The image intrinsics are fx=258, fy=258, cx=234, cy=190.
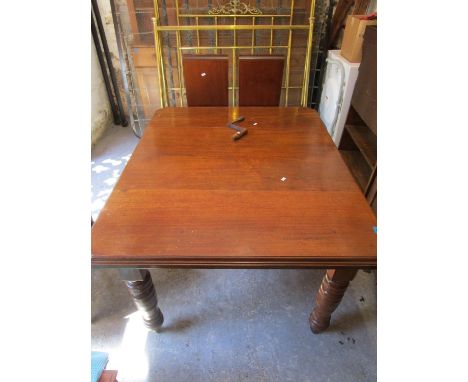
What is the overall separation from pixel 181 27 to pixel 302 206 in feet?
6.38

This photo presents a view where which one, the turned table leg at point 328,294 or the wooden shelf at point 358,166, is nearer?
the turned table leg at point 328,294

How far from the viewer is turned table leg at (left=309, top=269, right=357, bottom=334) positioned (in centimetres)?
84

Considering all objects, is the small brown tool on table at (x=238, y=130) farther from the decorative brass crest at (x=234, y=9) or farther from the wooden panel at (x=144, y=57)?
the wooden panel at (x=144, y=57)

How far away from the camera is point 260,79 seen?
62.0 inches

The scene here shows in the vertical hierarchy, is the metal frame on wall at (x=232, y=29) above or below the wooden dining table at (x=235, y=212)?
above

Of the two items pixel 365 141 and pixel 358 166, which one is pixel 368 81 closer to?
pixel 365 141

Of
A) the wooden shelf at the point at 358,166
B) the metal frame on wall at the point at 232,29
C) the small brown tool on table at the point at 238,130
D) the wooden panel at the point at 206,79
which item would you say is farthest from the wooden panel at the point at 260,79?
the wooden shelf at the point at 358,166

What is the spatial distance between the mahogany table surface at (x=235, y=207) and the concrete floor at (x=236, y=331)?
62cm

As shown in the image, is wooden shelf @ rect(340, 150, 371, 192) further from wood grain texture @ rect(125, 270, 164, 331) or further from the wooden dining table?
wood grain texture @ rect(125, 270, 164, 331)

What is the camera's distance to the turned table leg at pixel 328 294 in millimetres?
842

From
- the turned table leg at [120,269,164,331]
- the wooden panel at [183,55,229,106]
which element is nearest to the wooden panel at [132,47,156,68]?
the wooden panel at [183,55,229,106]
